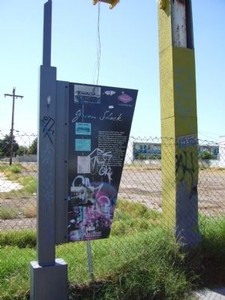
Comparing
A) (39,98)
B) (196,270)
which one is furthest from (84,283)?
(39,98)

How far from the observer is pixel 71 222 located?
4.04m

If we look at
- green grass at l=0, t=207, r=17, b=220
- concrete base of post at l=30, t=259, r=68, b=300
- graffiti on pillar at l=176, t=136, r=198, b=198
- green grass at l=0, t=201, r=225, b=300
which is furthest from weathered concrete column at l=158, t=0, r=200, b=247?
green grass at l=0, t=207, r=17, b=220

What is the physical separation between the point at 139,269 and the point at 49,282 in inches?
45.3

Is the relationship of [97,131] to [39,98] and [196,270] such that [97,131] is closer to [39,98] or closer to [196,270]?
[39,98]

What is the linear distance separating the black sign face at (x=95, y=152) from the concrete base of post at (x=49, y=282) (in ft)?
1.33

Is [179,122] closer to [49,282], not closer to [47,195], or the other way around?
[47,195]

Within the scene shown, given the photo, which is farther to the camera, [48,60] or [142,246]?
[142,246]

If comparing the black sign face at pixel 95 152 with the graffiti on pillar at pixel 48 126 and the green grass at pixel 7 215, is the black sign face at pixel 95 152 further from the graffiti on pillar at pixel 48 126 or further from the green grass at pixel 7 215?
the green grass at pixel 7 215

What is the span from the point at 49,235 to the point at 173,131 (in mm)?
2337

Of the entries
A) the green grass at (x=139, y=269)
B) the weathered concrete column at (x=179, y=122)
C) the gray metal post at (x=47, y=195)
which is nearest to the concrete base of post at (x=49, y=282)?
the gray metal post at (x=47, y=195)

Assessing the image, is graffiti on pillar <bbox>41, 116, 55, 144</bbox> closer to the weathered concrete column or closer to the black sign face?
the black sign face

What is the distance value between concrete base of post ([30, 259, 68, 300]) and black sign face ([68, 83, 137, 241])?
405 mm

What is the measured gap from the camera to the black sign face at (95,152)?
13.4 feet

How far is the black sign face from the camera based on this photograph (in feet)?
13.4
